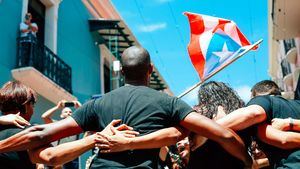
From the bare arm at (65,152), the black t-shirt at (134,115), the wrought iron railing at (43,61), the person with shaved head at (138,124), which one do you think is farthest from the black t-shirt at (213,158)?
the wrought iron railing at (43,61)

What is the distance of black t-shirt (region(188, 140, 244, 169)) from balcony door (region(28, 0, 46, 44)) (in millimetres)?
8734

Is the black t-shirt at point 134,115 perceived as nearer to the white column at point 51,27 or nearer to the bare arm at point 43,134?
the bare arm at point 43,134

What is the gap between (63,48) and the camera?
11891 mm

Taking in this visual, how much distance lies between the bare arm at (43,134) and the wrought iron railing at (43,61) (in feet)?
23.6

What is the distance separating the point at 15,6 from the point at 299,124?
8189 mm

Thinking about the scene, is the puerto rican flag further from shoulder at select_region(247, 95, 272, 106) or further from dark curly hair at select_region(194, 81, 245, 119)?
shoulder at select_region(247, 95, 272, 106)

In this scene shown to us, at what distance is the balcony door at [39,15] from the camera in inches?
430

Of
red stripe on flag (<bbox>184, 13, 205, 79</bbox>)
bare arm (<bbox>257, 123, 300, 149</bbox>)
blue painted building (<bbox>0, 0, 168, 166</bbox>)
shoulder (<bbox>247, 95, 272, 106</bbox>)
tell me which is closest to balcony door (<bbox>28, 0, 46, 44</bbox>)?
blue painted building (<bbox>0, 0, 168, 166</bbox>)

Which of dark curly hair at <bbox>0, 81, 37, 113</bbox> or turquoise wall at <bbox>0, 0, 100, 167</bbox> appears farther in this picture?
turquoise wall at <bbox>0, 0, 100, 167</bbox>

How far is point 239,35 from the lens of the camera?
609 cm

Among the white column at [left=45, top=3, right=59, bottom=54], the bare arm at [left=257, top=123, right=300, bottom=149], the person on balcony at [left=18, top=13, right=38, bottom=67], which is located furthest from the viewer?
the white column at [left=45, top=3, right=59, bottom=54]

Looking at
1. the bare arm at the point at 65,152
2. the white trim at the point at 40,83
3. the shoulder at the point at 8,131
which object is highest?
the shoulder at the point at 8,131

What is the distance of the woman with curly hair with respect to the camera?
2752mm

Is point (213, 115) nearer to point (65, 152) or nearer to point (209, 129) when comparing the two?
point (209, 129)
